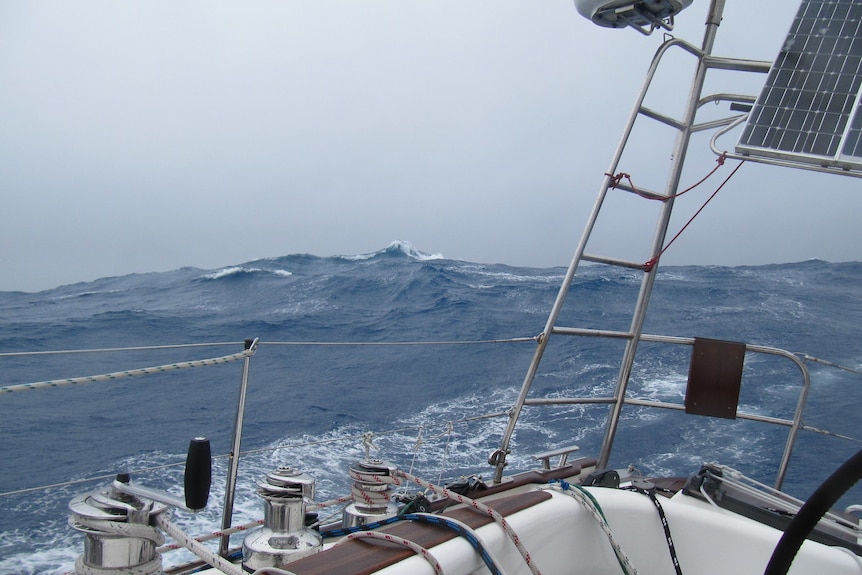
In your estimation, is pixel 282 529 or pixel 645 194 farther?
pixel 645 194

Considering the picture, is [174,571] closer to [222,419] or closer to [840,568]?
[840,568]

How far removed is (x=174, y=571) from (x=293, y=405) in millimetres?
5919

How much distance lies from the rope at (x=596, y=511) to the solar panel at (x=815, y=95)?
143cm

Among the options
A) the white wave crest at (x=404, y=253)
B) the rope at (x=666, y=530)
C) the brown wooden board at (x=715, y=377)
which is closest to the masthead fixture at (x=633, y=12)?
the brown wooden board at (x=715, y=377)

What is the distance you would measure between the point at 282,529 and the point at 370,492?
35 cm

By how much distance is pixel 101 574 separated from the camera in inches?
47.6

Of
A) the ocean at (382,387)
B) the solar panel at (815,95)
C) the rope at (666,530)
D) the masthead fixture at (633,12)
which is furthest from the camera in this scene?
the ocean at (382,387)

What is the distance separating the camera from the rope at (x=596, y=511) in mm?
1947

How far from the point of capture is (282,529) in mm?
1600

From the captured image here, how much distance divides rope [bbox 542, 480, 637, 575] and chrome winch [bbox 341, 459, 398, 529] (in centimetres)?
57

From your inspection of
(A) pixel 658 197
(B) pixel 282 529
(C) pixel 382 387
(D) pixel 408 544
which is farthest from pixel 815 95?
(C) pixel 382 387

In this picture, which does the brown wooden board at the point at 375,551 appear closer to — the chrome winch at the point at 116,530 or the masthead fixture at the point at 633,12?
the chrome winch at the point at 116,530

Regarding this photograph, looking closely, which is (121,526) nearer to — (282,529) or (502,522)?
(282,529)

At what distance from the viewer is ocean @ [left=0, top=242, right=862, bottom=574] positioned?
4.97 metres
